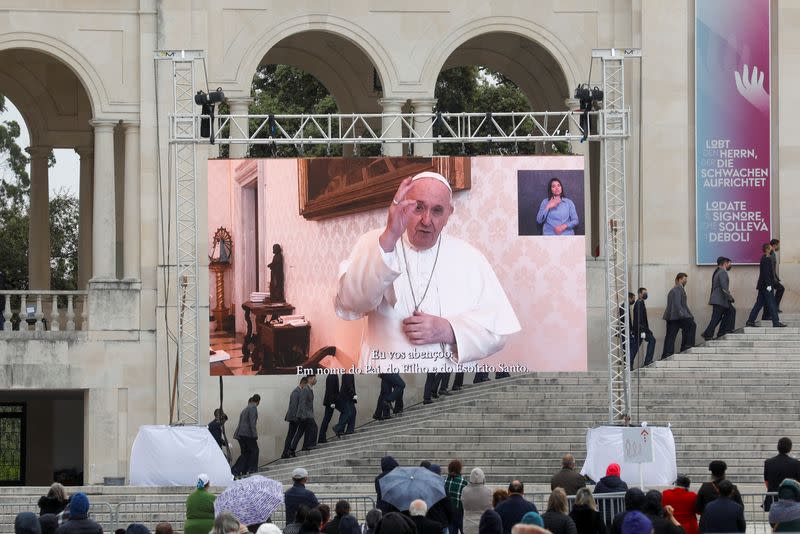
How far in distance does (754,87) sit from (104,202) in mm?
13158

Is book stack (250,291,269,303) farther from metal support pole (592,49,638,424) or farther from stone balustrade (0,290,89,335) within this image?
metal support pole (592,49,638,424)

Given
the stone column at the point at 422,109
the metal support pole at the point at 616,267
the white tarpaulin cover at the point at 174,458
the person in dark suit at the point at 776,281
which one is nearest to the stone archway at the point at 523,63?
the stone column at the point at 422,109

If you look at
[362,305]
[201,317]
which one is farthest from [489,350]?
[201,317]

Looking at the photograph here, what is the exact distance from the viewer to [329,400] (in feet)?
127

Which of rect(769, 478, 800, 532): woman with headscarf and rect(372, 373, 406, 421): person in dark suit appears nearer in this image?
rect(769, 478, 800, 532): woman with headscarf

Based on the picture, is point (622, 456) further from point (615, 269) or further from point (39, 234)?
point (39, 234)

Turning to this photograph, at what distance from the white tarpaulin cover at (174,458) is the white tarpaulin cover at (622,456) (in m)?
5.82

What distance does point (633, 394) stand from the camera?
3759 cm

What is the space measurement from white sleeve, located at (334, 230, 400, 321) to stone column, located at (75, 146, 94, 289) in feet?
33.2

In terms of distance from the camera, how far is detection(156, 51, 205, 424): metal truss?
36.6 m

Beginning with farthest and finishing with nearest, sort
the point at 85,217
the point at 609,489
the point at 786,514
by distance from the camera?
the point at 85,217 < the point at 609,489 < the point at 786,514

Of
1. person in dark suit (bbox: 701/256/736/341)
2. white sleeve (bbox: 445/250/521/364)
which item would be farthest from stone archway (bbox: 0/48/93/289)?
person in dark suit (bbox: 701/256/736/341)

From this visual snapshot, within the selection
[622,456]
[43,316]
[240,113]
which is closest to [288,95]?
[240,113]

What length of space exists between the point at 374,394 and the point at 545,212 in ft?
17.2
